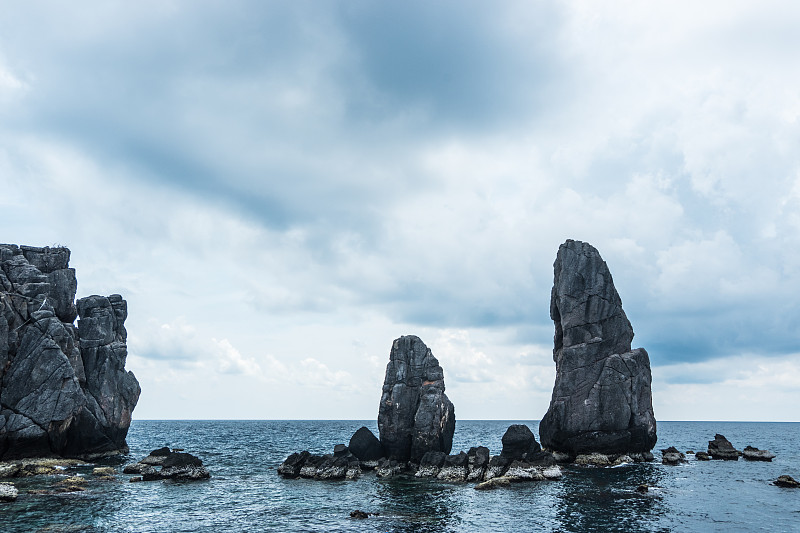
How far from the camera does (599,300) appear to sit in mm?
77812

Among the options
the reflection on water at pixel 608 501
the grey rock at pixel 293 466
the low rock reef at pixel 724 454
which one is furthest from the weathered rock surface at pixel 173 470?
the low rock reef at pixel 724 454

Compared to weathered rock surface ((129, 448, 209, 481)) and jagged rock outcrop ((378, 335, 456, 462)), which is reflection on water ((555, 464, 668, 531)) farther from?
weathered rock surface ((129, 448, 209, 481))

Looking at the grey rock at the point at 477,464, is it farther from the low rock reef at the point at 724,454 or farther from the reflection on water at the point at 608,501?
the low rock reef at the point at 724,454

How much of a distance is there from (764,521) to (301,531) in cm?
3572

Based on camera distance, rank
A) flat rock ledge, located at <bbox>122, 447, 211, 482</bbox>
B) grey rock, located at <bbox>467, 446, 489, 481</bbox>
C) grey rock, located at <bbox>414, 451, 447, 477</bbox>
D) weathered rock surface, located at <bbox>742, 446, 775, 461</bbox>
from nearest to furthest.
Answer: flat rock ledge, located at <bbox>122, 447, 211, 482</bbox> → grey rock, located at <bbox>467, 446, 489, 481</bbox> → grey rock, located at <bbox>414, 451, 447, 477</bbox> → weathered rock surface, located at <bbox>742, 446, 775, 461</bbox>

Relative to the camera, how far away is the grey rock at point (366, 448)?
231 ft

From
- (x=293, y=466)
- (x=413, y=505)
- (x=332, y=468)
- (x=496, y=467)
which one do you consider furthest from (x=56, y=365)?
(x=496, y=467)

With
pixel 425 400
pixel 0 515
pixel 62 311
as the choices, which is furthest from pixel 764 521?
pixel 62 311

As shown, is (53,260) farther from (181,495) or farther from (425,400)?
(425,400)

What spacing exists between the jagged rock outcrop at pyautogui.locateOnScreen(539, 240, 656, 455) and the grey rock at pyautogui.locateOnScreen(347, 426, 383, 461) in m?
24.2

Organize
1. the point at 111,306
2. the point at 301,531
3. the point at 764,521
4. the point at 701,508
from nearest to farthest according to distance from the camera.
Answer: the point at 301,531 < the point at 764,521 < the point at 701,508 < the point at 111,306

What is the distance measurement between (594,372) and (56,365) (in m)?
70.3

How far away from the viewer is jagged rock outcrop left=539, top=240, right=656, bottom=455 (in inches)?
2817

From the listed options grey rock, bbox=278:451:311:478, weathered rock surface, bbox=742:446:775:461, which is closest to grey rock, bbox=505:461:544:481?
grey rock, bbox=278:451:311:478
